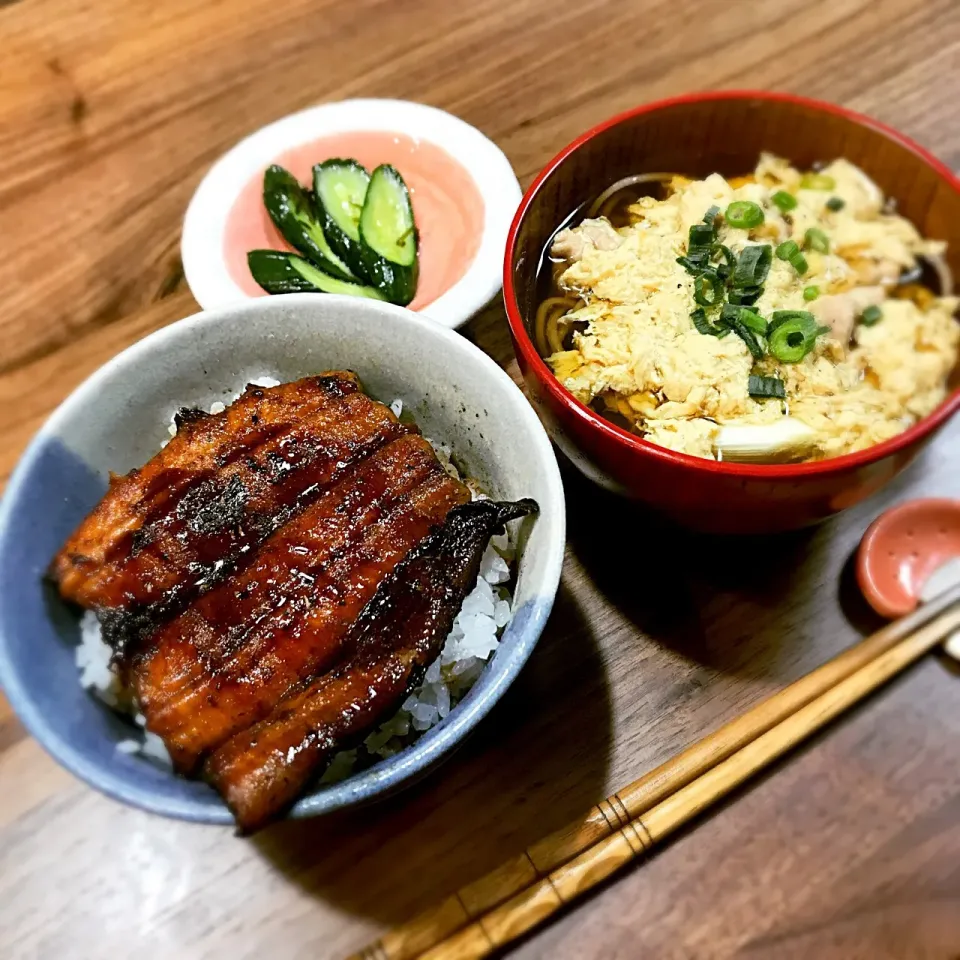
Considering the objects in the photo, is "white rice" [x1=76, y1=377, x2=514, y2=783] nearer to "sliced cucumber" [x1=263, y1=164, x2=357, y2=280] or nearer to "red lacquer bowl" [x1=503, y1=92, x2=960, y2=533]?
"red lacquer bowl" [x1=503, y1=92, x2=960, y2=533]

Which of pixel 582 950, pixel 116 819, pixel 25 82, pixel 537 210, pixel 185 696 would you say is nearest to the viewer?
pixel 185 696

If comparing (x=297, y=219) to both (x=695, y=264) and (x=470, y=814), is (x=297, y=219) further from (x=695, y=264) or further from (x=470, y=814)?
Answer: (x=470, y=814)

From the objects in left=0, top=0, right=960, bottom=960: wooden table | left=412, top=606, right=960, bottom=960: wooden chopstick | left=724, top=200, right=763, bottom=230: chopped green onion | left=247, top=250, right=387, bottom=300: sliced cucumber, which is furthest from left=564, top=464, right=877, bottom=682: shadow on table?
left=247, top=250, right=387, bottom=300: sliced cucumber

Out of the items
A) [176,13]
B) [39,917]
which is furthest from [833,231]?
[176,13]

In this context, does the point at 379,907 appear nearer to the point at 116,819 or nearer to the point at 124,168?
the point at 116,819

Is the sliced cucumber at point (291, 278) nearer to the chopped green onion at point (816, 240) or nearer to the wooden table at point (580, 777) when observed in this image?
the wooden table at point (580, 777)

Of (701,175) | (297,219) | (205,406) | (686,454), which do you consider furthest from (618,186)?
(205,406)
